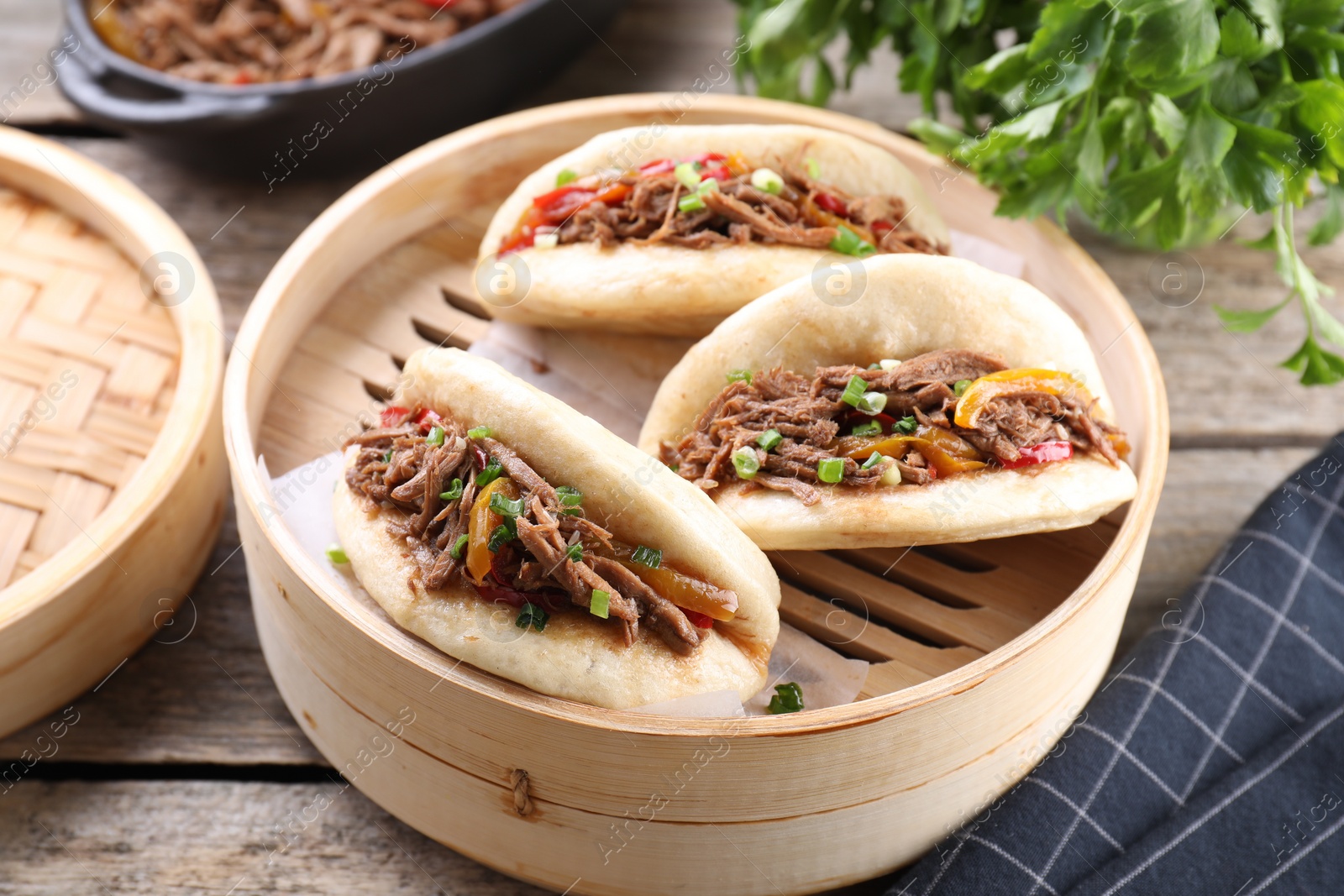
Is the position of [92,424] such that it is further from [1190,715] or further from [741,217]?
[1190,715]

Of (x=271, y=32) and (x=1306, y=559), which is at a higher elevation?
(x=271, y=32)

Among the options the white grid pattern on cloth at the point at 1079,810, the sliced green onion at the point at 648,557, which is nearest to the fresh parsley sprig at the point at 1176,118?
the white grid pattern on cloth at the point at 1079,810

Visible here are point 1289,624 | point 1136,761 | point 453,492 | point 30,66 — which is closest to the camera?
point 453,492

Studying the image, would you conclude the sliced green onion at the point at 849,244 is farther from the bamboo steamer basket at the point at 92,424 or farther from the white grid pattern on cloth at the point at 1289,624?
the bamboo steamer basket at the point at 92,424

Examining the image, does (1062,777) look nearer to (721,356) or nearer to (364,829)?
(721,356)

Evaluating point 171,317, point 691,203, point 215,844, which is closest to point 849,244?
point 691,203
